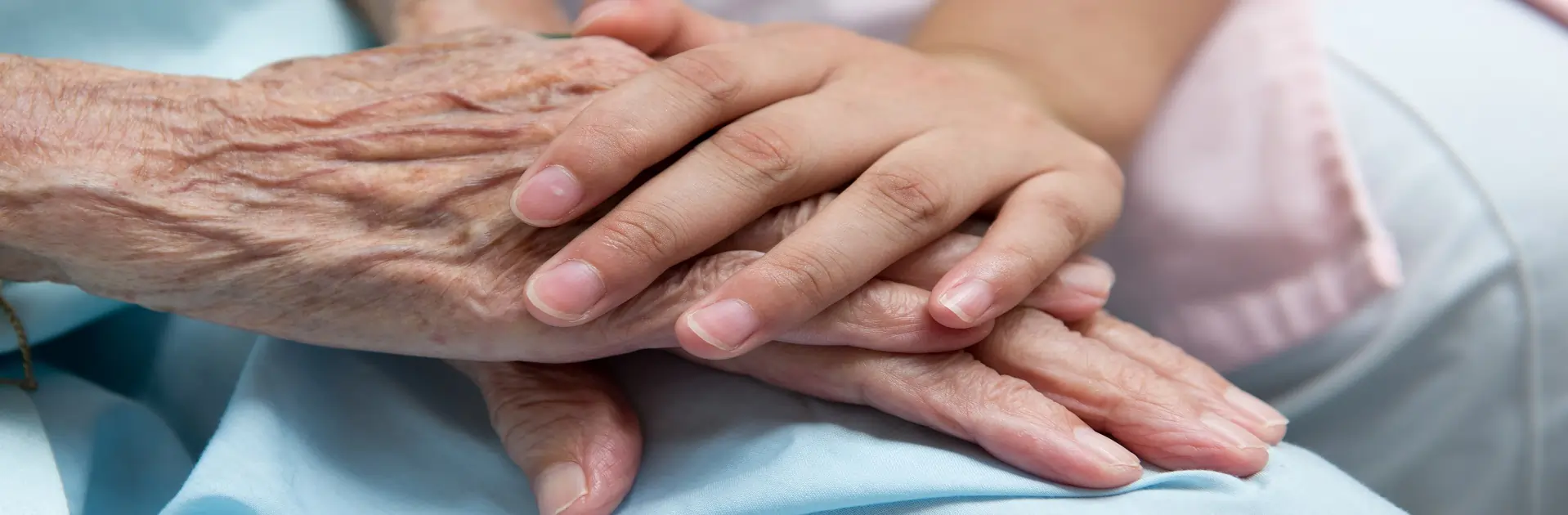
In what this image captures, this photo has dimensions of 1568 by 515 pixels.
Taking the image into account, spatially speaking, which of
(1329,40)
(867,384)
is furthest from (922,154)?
(1329,40)

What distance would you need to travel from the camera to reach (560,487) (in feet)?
1.98

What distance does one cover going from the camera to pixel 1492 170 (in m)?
0.98

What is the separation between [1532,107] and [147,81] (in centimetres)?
125

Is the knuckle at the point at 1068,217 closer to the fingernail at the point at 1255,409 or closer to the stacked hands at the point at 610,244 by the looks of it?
the stacked hands at the point at 610,244

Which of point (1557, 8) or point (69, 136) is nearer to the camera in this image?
point (69, 136)

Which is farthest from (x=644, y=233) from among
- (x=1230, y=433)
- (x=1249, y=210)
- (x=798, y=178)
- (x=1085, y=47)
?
(x=1249, y=210)

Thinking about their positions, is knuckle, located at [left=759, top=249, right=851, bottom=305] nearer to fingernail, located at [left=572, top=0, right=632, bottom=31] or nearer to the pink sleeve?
fingernail, located at [left=572, top=0, right=632, bottom=31]

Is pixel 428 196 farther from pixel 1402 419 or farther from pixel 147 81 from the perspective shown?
pixel 1402 419

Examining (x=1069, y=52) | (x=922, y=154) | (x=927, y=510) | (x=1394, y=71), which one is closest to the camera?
(x=927, y=510)

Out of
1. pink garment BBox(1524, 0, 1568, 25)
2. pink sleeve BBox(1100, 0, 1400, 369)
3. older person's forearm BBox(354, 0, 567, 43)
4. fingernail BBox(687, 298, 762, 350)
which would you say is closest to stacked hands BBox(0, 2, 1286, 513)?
fingernail BBox(687, 298, 762, 350)

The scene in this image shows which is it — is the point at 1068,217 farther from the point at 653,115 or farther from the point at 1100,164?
the point at 653,115

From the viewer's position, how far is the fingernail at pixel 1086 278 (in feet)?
2.38

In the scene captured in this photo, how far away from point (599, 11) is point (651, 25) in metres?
0.04

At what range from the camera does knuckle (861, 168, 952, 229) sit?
652mm
